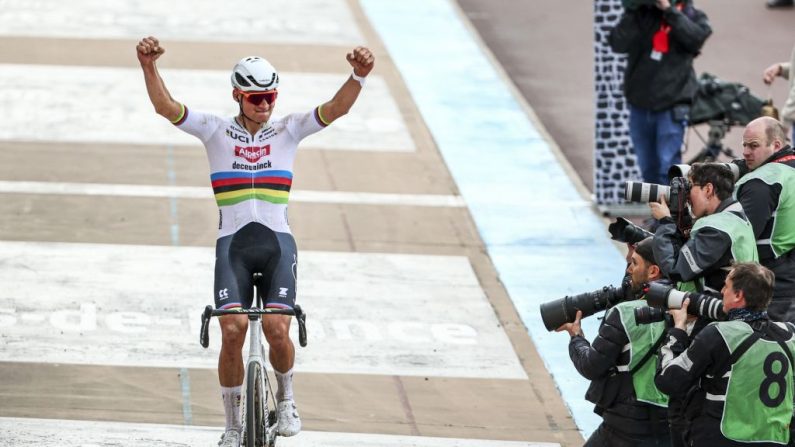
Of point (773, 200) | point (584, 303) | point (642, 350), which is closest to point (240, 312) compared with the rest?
point (584, 303)

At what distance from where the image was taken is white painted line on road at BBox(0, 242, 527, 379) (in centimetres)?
1205

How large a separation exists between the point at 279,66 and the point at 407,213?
5838 mm

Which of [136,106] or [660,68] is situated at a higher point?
[660,68]

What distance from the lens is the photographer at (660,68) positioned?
575 inches

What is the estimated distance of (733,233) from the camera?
28.5 ft

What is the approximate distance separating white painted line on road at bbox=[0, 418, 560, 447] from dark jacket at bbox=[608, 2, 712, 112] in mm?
5254

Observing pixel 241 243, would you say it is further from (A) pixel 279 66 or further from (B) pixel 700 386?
(A) pixel 279 66

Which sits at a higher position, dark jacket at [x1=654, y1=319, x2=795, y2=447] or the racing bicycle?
dark jacket at [x1=654, y1=319, x2=795, y2=447]

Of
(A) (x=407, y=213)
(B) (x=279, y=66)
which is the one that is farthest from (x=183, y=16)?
(A) (x=407, y=213)

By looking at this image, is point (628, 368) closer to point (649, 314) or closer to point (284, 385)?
point (649, 314)

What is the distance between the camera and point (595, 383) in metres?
8.58

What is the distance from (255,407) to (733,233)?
3.05m

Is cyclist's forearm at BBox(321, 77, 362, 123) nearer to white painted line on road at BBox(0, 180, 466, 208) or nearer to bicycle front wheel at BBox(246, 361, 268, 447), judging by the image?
bicycle front wheel at BBox(246, 361, 268, 447)

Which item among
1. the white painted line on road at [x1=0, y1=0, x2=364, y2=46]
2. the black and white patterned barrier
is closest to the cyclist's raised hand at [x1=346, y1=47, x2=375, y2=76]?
the black and white patterned barrier
